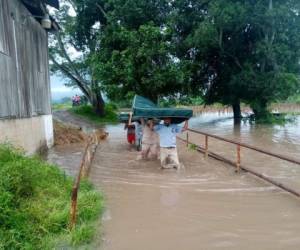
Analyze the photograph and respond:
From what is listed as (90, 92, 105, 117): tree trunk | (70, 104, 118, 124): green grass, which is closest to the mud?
(70, 104, 118, 124): green grass

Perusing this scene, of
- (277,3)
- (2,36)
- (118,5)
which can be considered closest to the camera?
(2,36)

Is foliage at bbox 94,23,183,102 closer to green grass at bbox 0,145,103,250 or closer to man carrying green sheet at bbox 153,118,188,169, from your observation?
man carrying green sheet at bbox 153,118,188,169

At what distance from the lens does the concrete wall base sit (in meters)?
8.93

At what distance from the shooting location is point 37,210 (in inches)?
209

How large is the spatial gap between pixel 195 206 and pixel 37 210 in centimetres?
270

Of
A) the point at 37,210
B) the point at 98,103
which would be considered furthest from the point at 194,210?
the point at 98,103

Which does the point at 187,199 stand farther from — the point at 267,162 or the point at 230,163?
the point at 267,162

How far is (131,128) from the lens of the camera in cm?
1519

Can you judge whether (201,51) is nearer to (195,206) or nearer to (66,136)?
(66,136)

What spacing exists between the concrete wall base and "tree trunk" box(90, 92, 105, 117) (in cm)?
1890

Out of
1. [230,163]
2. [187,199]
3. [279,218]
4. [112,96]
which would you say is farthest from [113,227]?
[112,96]

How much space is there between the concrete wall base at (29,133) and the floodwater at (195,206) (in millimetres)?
1160

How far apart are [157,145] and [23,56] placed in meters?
4.57

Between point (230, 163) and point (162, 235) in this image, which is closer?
point (162, 235)
